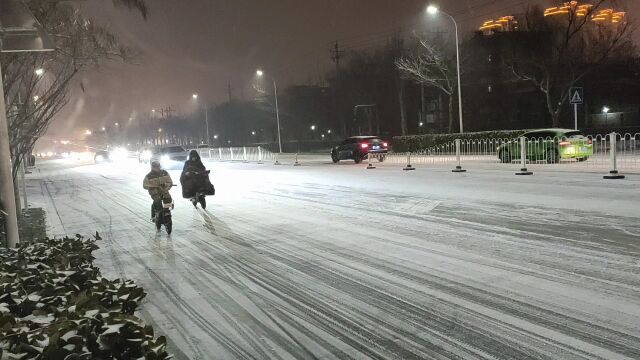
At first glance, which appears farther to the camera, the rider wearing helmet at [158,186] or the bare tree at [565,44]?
the bare tree at [565,44]

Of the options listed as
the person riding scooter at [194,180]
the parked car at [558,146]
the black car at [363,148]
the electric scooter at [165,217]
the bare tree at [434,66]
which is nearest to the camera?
the electric scooter at [165,217]

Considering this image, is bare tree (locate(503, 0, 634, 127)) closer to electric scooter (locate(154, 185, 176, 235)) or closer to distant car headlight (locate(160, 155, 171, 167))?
distant car headlight (locate(160, 155, 171, 167))

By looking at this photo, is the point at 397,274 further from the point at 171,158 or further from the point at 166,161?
the point at 166,161

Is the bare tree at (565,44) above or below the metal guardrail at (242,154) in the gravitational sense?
above

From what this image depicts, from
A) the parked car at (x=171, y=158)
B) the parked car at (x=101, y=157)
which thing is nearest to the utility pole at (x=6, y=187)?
the parked car at (x=171, y=158)

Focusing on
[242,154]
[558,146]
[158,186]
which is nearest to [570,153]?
[558,146]

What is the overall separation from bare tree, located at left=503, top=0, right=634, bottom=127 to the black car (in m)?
14.0

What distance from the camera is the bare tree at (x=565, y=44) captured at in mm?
36125

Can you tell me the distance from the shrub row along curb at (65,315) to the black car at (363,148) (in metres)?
25.5

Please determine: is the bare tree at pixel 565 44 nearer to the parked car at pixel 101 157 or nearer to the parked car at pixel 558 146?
the parked car at pixel 558 146

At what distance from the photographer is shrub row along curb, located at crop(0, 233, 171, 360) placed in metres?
3.23

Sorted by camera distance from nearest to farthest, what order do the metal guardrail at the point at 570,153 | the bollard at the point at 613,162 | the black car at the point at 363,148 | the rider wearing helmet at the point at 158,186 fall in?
1. the rider wearing helmet at the point at 158,186
2. the bollard at the point at 613,162
3. the metal guardrail at the point at 570,153
4. the black car at the point at 363,148

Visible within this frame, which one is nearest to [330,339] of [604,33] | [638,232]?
[638,232]

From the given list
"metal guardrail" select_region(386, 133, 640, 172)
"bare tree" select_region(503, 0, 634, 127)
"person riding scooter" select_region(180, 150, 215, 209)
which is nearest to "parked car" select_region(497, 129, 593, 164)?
"metal guardrail" select_region(386, 133, 640, 172)
